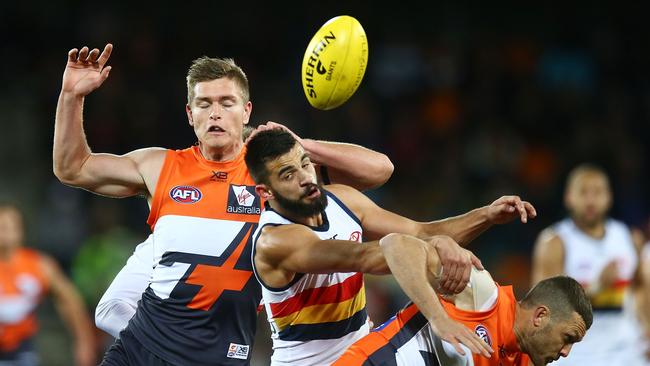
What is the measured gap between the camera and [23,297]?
990 cm

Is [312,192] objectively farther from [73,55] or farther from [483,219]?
[73,55]

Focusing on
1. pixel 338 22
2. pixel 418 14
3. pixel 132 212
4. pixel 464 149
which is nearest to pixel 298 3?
pixel 418 14

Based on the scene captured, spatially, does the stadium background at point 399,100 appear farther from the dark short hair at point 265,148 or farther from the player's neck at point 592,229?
the dark short hair at point 265,148

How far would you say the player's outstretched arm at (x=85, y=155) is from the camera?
5453 mm

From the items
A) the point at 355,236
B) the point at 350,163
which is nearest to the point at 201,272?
the point at 355,236

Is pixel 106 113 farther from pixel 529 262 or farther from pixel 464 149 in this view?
pixel 529 262

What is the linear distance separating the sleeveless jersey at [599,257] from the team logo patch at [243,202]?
174 inches

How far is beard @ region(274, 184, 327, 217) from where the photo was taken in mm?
4898

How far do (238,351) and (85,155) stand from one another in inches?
51.4

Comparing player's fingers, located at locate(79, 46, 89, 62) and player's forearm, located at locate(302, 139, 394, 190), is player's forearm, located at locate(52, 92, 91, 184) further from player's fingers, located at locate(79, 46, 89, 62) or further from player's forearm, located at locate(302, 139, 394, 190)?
player's forearm, located at locate(302, 139, 394, 190)

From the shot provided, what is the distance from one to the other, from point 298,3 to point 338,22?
32.2 feet

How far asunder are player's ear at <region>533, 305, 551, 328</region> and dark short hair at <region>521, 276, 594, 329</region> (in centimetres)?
2

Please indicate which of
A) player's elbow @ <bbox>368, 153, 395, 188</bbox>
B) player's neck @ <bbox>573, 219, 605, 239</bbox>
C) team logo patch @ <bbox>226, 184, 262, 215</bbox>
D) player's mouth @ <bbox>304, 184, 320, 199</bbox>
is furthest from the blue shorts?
player's neck @ <bbox>573, 219, 605, 239</bbox>

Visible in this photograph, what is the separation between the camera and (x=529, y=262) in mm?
12773
